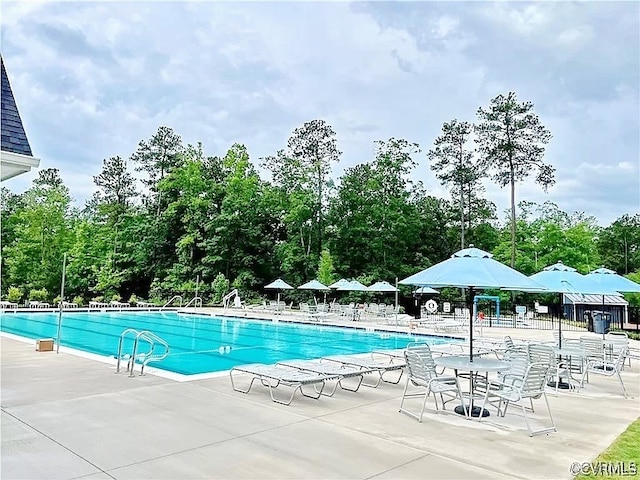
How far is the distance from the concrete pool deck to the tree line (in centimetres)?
2307

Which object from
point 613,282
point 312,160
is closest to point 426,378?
point 613,282

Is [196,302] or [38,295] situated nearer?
[38,295]

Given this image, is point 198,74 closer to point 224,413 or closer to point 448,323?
point 448,323

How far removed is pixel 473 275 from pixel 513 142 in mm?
27558

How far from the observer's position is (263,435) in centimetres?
514

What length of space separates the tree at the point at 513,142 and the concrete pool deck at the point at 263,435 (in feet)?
83.1

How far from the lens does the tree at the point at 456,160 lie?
33031 millimetres

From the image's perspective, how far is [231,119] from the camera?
31766 millimetres

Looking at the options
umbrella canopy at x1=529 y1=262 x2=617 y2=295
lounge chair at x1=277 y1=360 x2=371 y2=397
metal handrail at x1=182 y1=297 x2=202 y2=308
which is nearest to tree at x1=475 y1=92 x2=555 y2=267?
metal handrail at x1=182 y1=297 x2=202 y2=308

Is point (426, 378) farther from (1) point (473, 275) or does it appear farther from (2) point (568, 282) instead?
(2) point (568, 282)

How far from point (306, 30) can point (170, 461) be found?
11412 mm

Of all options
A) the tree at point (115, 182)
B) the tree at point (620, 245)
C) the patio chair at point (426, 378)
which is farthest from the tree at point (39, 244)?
the tree at point (620, 245)

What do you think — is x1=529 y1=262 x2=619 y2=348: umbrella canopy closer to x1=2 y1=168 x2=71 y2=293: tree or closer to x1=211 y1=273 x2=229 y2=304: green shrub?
x1=211 y1=273 x2=229 y2=304: green shrub

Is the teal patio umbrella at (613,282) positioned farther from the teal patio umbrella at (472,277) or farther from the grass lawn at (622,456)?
the grass lawn at (622,456)
